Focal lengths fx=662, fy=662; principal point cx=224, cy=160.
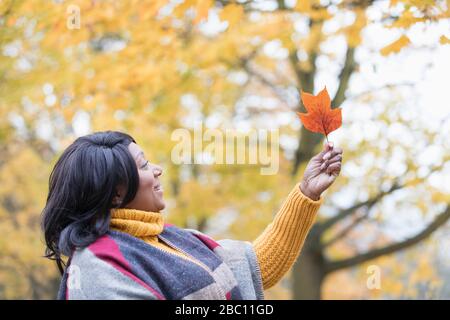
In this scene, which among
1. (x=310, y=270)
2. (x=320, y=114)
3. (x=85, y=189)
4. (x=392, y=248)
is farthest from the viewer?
(x=310, y=270)

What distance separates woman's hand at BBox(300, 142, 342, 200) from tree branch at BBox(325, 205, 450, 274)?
14.1ft

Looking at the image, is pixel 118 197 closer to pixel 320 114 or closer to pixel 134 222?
pixel 134 222

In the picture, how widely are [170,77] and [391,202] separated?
2.83 m

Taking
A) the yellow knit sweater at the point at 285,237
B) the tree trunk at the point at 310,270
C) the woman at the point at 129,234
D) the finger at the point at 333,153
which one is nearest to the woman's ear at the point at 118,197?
the woman at the point at 129,234

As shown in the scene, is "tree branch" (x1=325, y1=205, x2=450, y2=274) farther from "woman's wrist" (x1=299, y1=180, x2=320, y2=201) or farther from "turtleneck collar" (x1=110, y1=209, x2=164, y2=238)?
"turtleneck collar" (x1=110, y1=209, x2=164, y2=238)

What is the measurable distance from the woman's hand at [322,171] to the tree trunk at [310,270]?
497cm

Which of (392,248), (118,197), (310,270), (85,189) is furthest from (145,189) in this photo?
(310,270)

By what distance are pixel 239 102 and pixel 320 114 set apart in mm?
6901

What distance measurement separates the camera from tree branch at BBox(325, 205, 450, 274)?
6.17 meters

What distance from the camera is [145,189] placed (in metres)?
2.04

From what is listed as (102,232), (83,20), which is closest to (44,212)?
(102,232)

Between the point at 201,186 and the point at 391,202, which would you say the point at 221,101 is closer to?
the point at 201,186

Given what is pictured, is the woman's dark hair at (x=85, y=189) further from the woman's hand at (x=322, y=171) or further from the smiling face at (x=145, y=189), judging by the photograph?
the woman's hand at (x=322, y=171)
